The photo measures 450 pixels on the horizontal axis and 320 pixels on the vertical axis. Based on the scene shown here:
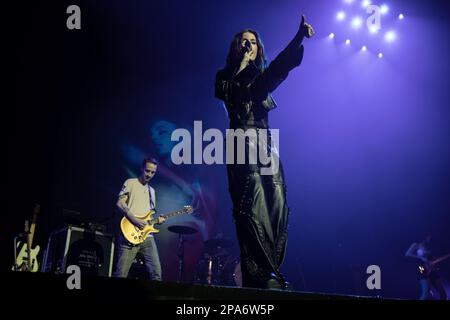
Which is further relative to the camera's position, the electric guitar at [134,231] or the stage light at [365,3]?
the stage light at [365,3]

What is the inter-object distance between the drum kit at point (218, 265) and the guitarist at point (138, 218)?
2516 millimetres

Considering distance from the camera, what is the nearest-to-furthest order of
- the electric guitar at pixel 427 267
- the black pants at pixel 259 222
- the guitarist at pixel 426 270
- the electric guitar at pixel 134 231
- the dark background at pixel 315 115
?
the black pants at pixel 259 222, the electric guitar at pixel 134 231, the dark background at pixel 315 115, the guitarist at pixel 426 270, the electric guitar at pixel 427 267

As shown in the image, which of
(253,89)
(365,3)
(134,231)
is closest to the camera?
(253,89)

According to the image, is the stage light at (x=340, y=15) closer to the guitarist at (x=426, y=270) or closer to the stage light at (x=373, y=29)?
the stage light at (x=373, y=29)

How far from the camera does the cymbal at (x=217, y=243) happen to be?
341 inches

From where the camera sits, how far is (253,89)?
343 centimetres

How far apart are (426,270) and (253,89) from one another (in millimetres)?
8328

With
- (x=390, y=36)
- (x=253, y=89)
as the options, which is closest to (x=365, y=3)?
(x=390, y=36)

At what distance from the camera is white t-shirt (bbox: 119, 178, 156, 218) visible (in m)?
5.96

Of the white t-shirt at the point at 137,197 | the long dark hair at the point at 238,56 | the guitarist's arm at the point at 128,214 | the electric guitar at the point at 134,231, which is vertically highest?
the long dark hair at the point at 238,56

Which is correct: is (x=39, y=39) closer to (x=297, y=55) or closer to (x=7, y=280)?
(x=297, y=55)

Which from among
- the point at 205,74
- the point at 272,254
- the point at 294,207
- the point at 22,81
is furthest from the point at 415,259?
the point at 22,81

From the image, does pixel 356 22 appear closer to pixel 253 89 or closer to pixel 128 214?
pixel 128 214

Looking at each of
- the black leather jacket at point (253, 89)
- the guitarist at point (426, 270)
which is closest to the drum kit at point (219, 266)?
the guitarist at point (426, 270)
